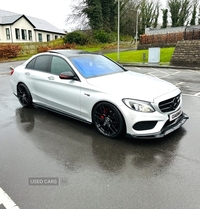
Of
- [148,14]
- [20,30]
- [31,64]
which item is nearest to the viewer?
[31,64]

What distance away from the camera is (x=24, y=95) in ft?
19.5

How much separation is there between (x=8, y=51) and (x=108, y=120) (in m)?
27.8

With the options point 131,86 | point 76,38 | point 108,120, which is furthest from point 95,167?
point 76,38

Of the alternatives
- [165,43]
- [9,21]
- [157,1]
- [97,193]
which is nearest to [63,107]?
[97,193]

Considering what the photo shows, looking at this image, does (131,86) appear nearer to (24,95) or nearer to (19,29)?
(24,95)

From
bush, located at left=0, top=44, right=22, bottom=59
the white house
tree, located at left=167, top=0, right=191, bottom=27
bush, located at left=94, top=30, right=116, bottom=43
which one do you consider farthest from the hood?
tree, located at left=167, top=0, right=191, bottom=27

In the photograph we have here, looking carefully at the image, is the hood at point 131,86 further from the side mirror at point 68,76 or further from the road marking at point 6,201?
the road marking at point 6,201

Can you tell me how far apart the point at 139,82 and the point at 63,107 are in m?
1.77

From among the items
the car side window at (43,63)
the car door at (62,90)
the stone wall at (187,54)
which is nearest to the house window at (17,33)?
the stone wall at (187,54)

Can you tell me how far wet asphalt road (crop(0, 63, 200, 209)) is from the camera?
2513mm

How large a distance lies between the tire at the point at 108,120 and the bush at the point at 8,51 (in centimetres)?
2738

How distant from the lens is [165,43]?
25.5m

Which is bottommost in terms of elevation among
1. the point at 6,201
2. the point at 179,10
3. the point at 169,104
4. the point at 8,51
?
the point at 6,201

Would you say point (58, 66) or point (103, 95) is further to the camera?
point (58, 66)
